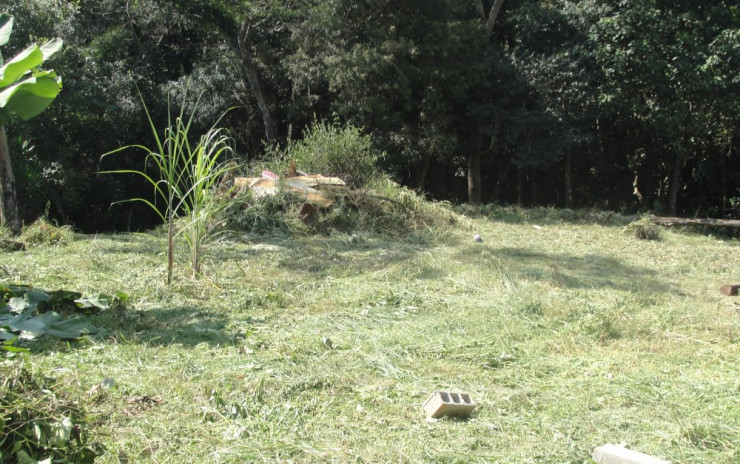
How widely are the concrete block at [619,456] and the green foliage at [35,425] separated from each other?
169 cm

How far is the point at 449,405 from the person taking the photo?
8.29ft

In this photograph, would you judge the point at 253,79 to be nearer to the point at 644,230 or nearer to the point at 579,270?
the point at 644,230

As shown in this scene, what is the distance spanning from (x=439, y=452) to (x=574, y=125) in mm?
11440

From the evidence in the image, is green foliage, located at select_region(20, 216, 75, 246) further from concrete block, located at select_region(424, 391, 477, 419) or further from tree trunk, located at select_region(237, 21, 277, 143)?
tree trunk, located at select_region(237, 21, 277, 143)

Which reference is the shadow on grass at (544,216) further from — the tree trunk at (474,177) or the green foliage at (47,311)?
the green foliage at (47,311)

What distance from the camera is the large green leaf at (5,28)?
145 inches

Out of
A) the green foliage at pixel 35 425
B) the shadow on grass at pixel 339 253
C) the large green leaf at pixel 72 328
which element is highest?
the green foliage at pixel 35 425

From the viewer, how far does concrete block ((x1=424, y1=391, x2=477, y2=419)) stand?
99.7 inches

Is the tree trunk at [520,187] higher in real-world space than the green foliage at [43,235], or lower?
lower

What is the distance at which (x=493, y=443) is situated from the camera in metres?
2.41

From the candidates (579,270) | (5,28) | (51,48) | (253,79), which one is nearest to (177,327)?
(51,48)

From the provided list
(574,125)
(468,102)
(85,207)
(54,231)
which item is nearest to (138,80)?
(85,207)

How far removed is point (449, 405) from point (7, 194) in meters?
6.09

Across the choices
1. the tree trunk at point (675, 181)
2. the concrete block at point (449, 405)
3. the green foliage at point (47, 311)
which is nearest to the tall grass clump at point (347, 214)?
the green foliage at point (47, 311)
